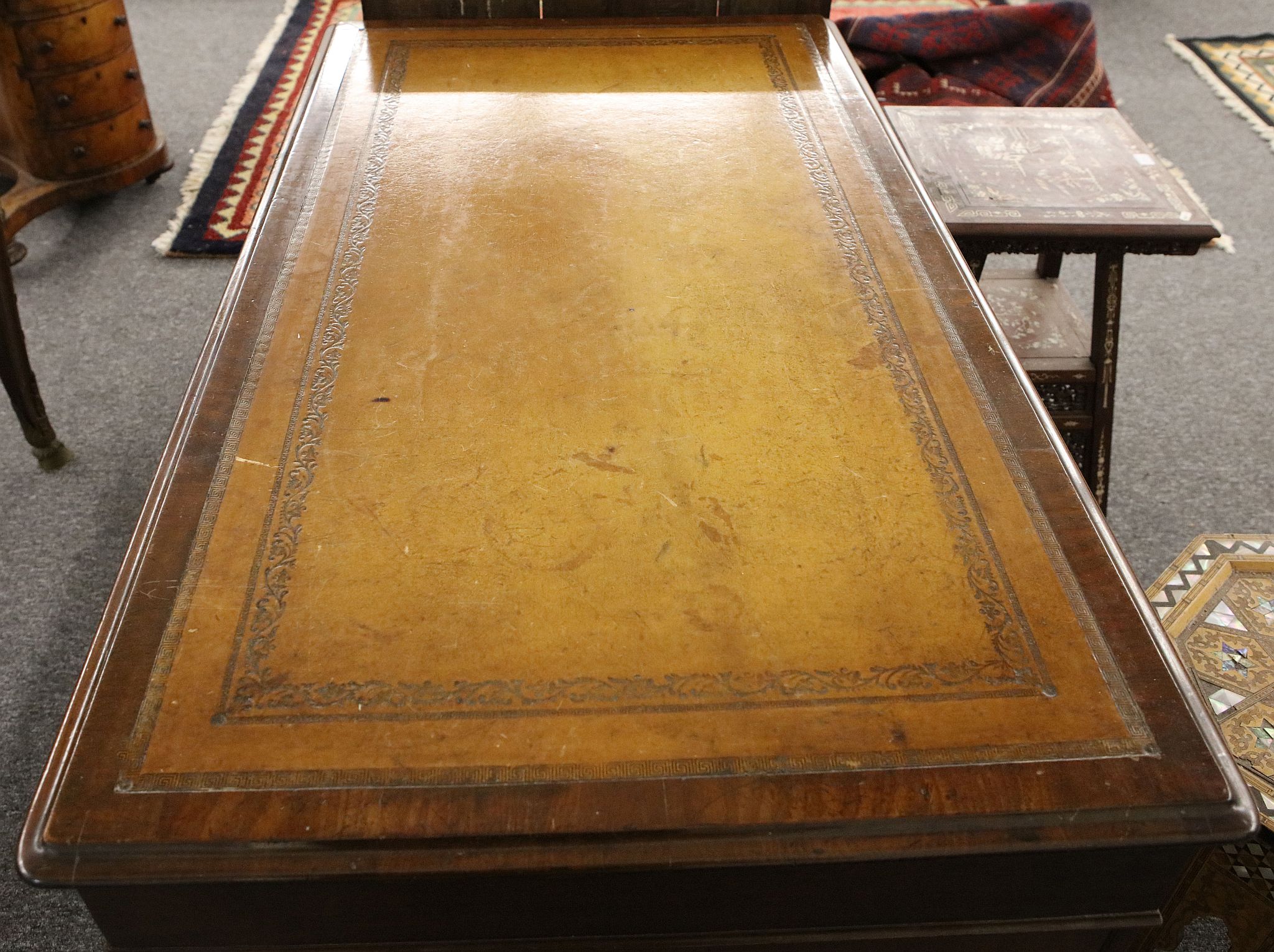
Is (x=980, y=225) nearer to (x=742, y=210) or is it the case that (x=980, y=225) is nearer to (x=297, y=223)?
(x=742, y=210)

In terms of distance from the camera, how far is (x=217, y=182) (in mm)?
3143

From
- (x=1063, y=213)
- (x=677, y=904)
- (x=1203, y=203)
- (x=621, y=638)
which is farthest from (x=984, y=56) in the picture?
(x=677, y=904)

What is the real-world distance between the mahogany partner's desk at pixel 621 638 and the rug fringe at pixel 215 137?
1.77 metres

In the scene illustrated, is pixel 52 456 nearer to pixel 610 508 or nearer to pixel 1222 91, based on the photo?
pixel 610 508

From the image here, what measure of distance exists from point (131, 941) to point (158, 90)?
11.2 feet

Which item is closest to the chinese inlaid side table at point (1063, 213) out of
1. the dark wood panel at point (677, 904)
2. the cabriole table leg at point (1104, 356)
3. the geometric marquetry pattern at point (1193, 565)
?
the cabriole table leg at point (1104, 356)

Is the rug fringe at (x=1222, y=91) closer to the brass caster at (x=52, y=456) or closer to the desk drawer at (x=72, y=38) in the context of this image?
the desk drawer at (x=72, y=38)

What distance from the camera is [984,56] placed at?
315 centimetres

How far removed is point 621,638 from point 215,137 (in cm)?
299

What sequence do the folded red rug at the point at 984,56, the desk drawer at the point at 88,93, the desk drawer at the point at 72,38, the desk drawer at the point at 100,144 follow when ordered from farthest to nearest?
the folded red rug at the point at 984,56 → the desk drawer at the point at 100,144 → the desk drawer at the point at 88,93 → the desk drawer at the point at 72,38

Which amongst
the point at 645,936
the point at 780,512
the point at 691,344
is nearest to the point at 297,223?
the point at 691,344

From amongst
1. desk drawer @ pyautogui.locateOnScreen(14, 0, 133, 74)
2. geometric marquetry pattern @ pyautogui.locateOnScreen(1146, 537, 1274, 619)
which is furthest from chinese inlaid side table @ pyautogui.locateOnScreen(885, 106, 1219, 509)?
desk drawer @ pyautogui.locateOnScreen(14, 0, 133, 74)

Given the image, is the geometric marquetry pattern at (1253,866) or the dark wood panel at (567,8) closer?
the geometric marquetry pattern at (1253,866)

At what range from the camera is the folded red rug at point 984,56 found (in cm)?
307
